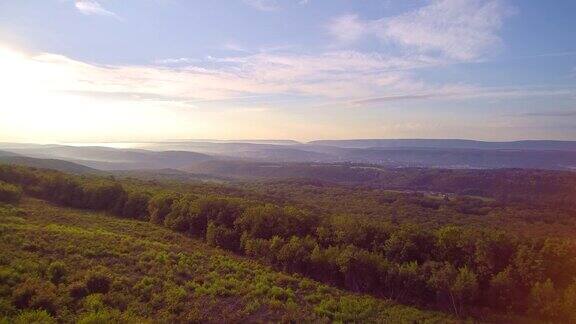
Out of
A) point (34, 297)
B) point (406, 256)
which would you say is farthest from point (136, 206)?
point (34, 297)

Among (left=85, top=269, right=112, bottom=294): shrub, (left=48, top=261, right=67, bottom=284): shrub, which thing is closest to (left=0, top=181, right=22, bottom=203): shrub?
(left=48, top=261, right=67, bottom=284): shrub

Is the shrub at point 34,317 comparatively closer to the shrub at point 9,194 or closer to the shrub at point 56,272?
the shrub at point 56,272

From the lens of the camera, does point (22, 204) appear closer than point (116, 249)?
No

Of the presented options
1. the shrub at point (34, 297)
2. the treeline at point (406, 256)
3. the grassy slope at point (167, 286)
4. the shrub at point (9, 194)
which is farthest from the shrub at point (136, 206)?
the shrub at point (34, 297)

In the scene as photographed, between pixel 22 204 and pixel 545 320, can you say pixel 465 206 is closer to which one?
pixel 545 320

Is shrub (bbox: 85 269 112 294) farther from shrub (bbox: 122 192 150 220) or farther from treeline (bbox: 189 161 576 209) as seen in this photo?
treeline (bbox: 189 161 576 209)

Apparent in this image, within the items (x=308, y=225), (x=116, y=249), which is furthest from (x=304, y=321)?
(x=308, y=225)

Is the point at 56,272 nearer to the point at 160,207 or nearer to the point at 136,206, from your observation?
the point at 160,207
